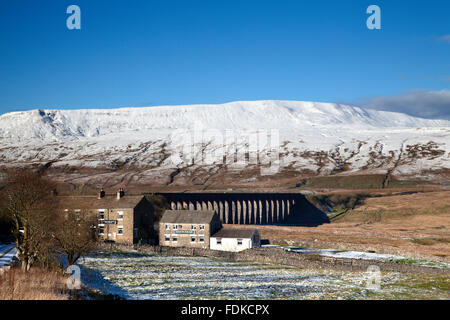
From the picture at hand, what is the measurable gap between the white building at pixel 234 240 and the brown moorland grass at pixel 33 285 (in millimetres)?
39517

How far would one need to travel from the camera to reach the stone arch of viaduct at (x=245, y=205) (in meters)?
134

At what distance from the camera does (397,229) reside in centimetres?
10875

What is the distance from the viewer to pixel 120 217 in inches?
3059

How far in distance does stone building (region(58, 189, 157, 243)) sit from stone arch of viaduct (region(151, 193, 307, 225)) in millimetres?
46808

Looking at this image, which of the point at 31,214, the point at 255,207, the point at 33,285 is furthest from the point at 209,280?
the point at 255,207

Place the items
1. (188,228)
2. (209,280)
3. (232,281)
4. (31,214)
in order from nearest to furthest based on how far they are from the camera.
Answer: (31,214), (232,281), (209,280), (188,228)

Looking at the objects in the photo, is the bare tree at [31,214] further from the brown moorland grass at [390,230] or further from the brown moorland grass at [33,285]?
the brown moorland grass at [390,230]

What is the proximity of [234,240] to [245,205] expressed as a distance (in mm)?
69065

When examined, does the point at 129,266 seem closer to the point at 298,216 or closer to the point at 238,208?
the point at 238,208

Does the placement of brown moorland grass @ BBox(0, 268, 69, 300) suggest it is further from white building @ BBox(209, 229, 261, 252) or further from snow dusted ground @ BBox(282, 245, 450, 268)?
snow dusted ground @ BBox(282, 245, 450, 268)

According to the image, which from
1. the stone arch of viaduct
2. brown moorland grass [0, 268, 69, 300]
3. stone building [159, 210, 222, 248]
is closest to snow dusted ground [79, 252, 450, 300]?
brown moorland grass [0, 268, 69, 300]

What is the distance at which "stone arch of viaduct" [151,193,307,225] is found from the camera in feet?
440

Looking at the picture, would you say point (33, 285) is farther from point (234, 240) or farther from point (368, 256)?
point (368, 256)

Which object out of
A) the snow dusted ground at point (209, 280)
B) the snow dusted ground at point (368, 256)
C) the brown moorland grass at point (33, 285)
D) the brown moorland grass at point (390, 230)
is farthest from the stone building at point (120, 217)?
the brown moorland grass at point (33, 285)
